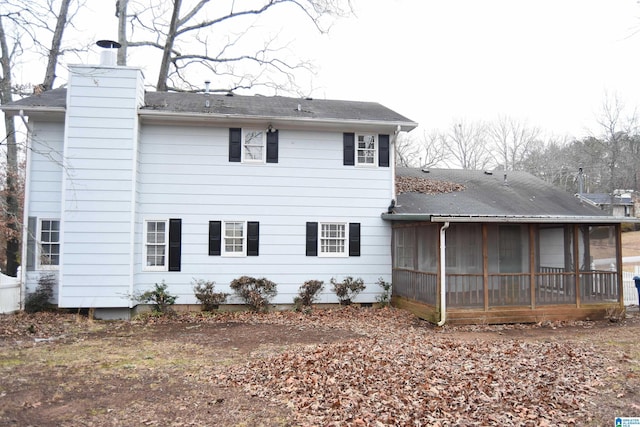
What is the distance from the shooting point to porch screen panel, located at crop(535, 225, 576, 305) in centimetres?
1173

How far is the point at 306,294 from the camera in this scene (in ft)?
41.0

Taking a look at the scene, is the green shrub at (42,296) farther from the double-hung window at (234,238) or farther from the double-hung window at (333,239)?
the double-hung window at (333,239)

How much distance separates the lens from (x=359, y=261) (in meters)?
13.0

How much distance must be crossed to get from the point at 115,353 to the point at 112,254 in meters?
3.98

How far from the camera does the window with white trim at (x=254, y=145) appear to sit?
12.8 metres

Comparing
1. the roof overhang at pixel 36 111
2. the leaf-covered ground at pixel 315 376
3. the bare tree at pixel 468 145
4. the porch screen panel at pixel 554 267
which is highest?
the bare tree at pixel 468 145

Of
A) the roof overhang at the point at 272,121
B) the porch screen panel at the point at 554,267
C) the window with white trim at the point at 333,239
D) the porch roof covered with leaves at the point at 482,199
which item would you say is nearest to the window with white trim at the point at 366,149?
the roof overhang at the point at 272,121

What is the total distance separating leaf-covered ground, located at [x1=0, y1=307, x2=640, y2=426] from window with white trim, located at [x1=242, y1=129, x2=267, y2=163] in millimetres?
4957

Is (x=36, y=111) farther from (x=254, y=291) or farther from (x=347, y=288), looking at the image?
(x=347, y=288)

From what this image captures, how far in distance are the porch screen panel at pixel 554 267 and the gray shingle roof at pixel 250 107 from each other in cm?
563

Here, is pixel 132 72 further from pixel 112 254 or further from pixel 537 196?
pixel 537 196

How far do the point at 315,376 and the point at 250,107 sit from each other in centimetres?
930

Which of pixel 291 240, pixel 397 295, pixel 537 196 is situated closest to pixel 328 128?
pixel 291 240

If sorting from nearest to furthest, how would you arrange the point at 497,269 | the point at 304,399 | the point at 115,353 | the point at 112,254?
the point at 304,399 < the point at 115,353 < the point at 112,254 < the point at 497,269
